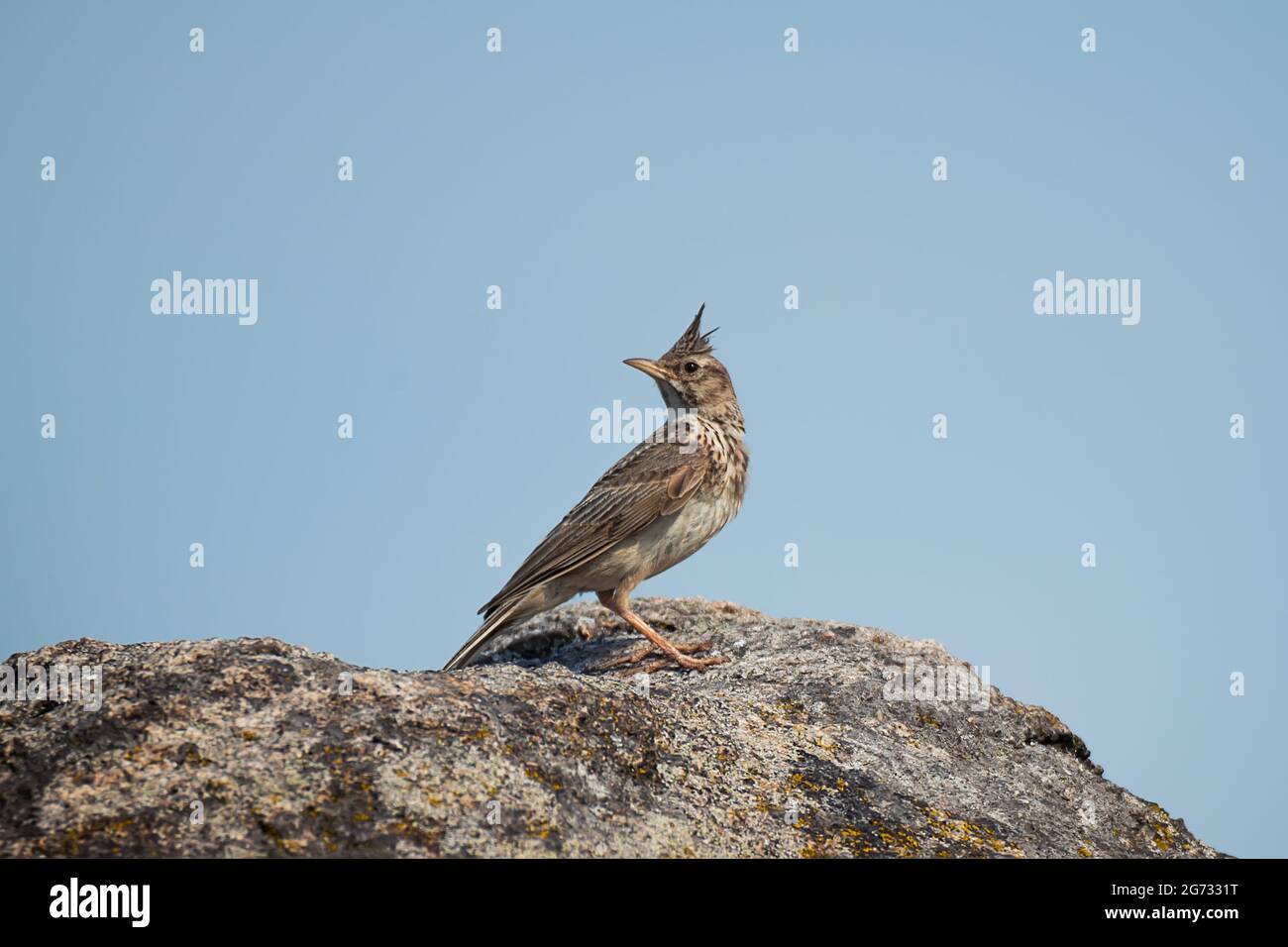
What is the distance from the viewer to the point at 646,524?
26.0 feet

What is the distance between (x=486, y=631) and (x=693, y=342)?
125 inches

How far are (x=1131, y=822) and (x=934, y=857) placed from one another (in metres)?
1.42

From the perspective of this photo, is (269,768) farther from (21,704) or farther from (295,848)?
(21,704)

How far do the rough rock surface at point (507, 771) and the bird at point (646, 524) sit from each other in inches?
77.0

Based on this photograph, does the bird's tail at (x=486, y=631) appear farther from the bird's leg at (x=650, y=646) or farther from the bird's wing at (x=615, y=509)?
the bird's leg at (x=650, y=646)

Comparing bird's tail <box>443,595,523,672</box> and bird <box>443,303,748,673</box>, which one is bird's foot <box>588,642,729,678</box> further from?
bird's tail <box>443,595,523,672</box>

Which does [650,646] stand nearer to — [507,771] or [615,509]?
[615,509]

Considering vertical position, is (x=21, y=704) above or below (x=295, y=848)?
above

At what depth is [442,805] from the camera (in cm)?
368

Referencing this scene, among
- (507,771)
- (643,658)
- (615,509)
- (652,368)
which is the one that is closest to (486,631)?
(643,658)
